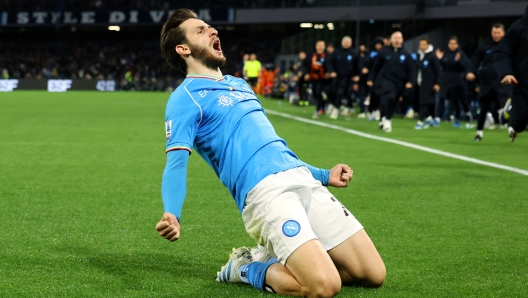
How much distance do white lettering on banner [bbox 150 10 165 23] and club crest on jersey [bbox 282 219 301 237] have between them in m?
52.5

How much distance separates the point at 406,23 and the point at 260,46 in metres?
24.1

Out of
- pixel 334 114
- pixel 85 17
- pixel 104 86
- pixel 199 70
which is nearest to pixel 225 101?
pixel 199 70

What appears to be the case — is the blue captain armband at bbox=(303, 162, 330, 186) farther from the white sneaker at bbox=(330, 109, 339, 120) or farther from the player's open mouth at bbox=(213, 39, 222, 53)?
the white sneaker at bbox=(330, 109, 339, 120)

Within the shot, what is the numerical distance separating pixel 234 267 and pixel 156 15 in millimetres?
52563

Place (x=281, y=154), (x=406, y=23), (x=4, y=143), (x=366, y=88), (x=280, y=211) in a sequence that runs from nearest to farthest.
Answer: (x=280, y=211), (x=281, y=154), (x=4, y=143), (x=366, y=88), (x=406, y=23)

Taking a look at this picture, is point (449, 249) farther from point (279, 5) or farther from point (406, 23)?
point (279, 5)

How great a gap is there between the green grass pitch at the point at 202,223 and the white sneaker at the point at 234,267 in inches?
2.9

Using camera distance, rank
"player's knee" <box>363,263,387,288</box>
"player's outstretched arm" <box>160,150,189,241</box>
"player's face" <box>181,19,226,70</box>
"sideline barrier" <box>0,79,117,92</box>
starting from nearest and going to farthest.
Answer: "player's outstretched arm" <box>160,150,189,241</box>, "player's knee" <box>363,263,387,288</box>, "player's face" <box>181,19,226,70</box>, "sideline barrier" <box>0,79,117,92</box>

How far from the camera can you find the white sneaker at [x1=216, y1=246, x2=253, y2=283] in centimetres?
422

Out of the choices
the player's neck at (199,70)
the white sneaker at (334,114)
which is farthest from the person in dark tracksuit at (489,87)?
the player's neck at (199,70)

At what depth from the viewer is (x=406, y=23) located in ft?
116

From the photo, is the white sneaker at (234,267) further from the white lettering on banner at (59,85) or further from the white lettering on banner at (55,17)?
the white lettering on banner at (55,17)

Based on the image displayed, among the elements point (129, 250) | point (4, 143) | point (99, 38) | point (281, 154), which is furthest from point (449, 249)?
point (99, 38)

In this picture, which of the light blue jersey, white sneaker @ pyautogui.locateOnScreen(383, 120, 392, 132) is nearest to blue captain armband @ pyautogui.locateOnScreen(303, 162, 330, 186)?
the light blue jersey
